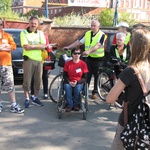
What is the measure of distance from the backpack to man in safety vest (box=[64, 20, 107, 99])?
427 cm

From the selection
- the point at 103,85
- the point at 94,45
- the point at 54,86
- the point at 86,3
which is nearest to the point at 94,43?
the point at 94,45

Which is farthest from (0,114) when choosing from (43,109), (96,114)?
(96,114)

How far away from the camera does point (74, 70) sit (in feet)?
19.2

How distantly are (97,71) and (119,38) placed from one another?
1.32 metres

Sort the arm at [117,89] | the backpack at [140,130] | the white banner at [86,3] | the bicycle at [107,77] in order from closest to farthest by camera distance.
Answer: the backpack at [140,130] → the arm at [117,89] → the bicycle at [107,77] → the white banner at [86,3]

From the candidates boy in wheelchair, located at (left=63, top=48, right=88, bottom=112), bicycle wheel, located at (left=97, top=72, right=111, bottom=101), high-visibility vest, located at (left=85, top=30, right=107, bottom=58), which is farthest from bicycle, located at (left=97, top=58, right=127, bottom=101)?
boy in wheelchair, located at (left=63, top=48, right=88, bottom=112)

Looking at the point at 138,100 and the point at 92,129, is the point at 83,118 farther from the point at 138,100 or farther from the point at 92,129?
the point at 138,100

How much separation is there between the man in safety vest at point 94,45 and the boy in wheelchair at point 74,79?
811 mm

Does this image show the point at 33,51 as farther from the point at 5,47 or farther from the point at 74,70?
the point at 74,70

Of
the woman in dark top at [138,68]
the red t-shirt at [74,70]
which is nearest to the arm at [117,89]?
the woman in dark top at [138,68]

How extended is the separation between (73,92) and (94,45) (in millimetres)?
1596

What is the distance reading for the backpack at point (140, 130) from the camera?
242 cm

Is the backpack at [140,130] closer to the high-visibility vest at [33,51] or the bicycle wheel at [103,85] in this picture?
the high-visibility vest at [33,51]

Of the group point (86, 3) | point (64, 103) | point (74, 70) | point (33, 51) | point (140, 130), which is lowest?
point (64, 103)
